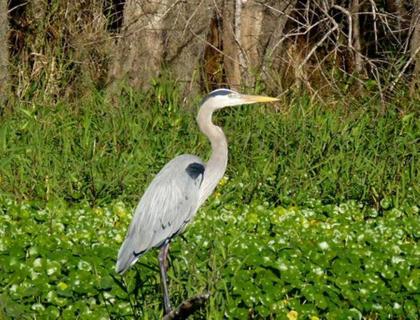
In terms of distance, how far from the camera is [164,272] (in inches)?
204

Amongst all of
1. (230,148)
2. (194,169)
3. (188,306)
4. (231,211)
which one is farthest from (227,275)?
(230,148)

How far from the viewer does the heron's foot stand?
439 cm

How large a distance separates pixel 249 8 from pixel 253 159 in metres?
3.24

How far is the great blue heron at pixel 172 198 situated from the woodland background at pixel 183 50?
2497 mm

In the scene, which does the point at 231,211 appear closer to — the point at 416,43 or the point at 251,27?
the point at 416,43

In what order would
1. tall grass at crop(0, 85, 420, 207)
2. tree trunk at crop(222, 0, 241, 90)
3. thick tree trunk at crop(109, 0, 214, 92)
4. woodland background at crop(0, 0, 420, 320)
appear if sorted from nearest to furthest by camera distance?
woodland background at crop(0, 0, 420, 320)
tall grass at crop(0, 85, 420, 207)
thick tree trunk at crop(109, 0, 214, 92)
tree trunk at crop(222, 0, 241, 90)

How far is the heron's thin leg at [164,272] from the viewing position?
16.3 feet

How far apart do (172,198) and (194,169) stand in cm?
27

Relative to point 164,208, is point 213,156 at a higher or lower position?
higher

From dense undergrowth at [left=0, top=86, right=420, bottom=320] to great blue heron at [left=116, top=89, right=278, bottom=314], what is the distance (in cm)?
13

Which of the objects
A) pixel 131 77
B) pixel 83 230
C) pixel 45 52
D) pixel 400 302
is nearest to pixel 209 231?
pixel 83 230

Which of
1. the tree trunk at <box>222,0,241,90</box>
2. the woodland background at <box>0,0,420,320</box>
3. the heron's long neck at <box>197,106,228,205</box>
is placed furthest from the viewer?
the tree trunk at <box>222,0,241,90</box>

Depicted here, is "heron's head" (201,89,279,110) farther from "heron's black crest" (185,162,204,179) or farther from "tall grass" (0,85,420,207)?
"tall grass" (0,85,420,207)

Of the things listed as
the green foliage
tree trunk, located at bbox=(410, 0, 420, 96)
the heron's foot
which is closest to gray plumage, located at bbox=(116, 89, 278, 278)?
the green foliage
